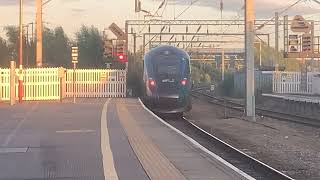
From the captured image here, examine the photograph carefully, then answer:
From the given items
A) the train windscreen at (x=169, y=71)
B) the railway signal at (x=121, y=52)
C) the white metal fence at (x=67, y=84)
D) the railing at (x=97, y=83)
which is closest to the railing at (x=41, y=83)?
the white metal fence at (x=67, y=84)

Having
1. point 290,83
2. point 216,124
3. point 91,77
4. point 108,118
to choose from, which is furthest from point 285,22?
point 108,118

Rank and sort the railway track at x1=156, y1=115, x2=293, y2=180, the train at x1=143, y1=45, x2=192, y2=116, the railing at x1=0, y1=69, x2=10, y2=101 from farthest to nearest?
the railing at x1=0, y1=69, x2=10, y2=101, the train at x1=143, y1=45, x2=192, y2=116, the railway track at x1=156, y1=115, x2=293, y2=180

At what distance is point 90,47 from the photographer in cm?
6662

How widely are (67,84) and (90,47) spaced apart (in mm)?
26247

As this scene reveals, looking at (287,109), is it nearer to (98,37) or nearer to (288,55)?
(288,55)

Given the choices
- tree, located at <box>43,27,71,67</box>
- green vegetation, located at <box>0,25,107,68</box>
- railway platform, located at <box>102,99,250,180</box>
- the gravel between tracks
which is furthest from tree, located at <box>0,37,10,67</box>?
railway platform, located at <box>102,99,250,180</box>

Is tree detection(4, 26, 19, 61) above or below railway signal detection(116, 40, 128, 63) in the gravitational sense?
above

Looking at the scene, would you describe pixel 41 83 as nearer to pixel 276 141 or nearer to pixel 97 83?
pixel 97 83

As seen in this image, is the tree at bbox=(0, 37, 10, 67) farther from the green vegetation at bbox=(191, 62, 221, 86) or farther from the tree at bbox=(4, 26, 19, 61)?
the green vegetation at bbox=(191, 62, 221, 86)

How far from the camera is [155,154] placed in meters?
13.9

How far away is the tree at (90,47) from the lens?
63.5 m

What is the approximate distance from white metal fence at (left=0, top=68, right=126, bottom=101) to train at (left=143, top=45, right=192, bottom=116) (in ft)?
21.3

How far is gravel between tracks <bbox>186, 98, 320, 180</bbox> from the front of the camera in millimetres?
15719

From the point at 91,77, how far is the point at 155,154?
27.9 m
